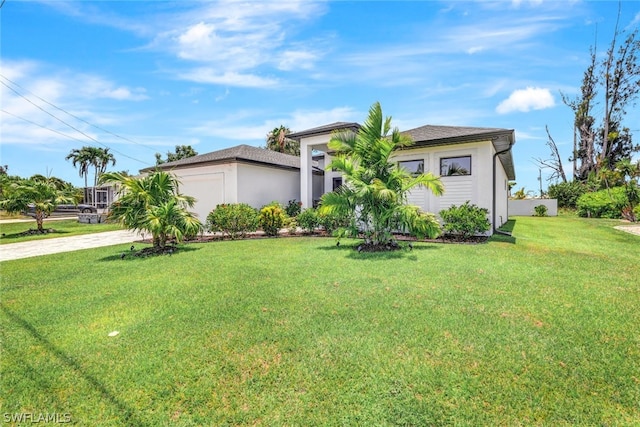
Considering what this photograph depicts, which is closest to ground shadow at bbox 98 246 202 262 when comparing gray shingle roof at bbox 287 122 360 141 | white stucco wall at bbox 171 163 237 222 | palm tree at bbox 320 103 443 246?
palm tree at bbox 320 103 443 246

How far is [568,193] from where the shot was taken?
94.5 ft

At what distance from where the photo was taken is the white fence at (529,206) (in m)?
27.4

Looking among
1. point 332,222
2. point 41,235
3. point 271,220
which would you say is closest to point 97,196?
point 41,235

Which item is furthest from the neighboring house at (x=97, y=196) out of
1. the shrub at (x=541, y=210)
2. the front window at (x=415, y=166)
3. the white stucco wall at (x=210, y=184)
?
the shrub at (x=541, y=210)

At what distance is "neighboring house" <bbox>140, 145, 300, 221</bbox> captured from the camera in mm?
15219

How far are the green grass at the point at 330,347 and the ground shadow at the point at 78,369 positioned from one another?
0.01m

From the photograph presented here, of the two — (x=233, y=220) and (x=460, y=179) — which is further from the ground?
(x=460, y=179)

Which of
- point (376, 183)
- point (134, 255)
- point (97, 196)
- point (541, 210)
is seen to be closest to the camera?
point (376, 183)

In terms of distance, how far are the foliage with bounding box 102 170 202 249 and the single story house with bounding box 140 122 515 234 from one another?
94.2 inches

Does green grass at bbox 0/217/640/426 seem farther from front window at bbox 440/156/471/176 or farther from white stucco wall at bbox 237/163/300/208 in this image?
white stucco wall at bbox 237/163/300/208

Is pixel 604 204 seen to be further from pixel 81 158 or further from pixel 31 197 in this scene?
pixel 81 158

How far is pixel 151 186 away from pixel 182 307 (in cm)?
580

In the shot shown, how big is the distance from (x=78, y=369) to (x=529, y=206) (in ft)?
110

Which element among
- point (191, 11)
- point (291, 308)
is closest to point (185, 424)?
point (291, 308)
